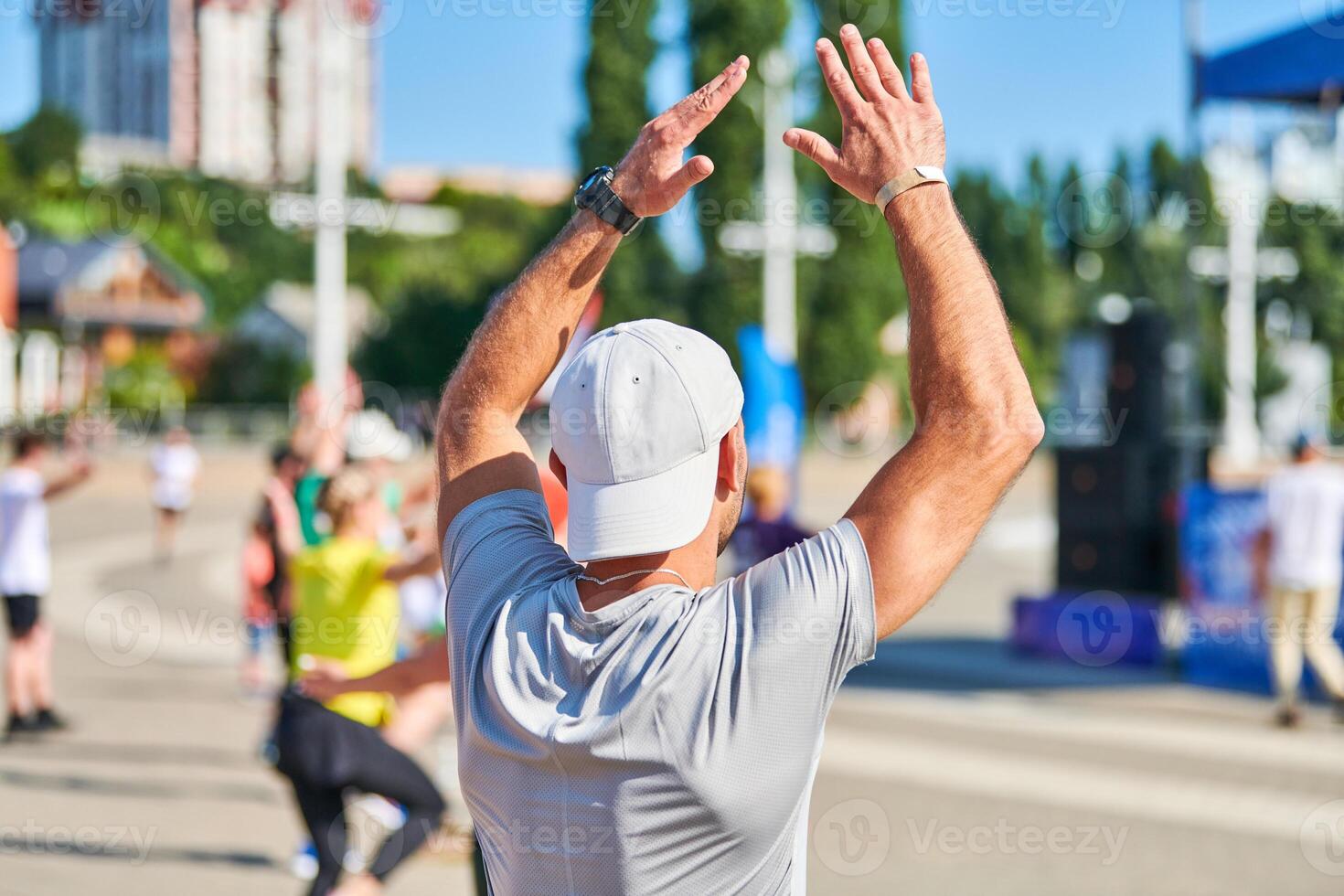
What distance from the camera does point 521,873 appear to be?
171cm

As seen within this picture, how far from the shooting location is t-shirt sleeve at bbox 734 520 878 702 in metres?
1.60

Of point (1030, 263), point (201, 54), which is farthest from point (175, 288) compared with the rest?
point (1030, 263)

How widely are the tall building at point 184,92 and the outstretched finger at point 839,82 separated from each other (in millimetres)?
57386

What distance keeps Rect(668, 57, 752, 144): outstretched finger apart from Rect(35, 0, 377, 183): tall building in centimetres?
5730

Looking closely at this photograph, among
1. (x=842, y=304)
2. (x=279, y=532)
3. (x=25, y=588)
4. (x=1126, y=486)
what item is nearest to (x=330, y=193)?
(x=25, y=588)

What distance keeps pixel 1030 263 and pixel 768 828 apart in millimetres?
77059

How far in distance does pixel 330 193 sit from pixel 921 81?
546 inches

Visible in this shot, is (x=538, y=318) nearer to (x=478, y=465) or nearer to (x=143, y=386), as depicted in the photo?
(x=478, y=465)

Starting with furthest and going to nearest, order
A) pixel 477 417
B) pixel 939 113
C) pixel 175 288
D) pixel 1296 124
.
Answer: pixel 175 288 → pixel 1296 124 → pixel 477 417 → pixel 939 113

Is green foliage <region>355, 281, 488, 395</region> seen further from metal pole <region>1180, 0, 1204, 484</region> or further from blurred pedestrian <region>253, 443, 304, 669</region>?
blurred pedestrian <region>253, 443, 304, 669</region>

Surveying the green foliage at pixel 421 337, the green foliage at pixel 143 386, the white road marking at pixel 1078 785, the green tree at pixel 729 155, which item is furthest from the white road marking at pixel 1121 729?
the green foliage at pixel 421 337

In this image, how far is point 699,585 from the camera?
178 centimetres

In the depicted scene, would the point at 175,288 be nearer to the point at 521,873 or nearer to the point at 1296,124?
the point at 1296,124

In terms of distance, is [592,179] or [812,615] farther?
[592,179]
